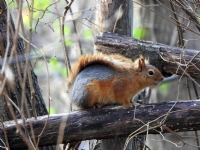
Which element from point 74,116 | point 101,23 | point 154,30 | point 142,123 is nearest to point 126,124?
point 142,123

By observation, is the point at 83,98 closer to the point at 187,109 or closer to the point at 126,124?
the point at 126,124

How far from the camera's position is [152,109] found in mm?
2553

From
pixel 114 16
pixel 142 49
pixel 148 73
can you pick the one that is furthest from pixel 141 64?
pixel 114 16

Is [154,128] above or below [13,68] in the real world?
below

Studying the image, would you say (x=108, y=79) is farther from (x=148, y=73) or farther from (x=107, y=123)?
(x=107, y=123)

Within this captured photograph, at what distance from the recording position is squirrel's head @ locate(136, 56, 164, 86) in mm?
3000

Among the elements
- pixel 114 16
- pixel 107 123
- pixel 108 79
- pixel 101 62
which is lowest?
pixel 107 123

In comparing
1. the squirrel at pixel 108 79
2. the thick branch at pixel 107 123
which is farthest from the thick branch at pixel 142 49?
the thick branch at pixel 107 123

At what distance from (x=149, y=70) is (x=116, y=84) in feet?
0.95

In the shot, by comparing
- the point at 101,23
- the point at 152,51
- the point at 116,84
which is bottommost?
the point at 116,84

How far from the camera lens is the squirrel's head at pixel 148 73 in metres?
3.00

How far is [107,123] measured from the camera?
2.56 metres

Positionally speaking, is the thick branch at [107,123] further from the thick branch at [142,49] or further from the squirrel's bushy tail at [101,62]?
the thick branch at [142,49]

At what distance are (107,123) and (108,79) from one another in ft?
1.58
